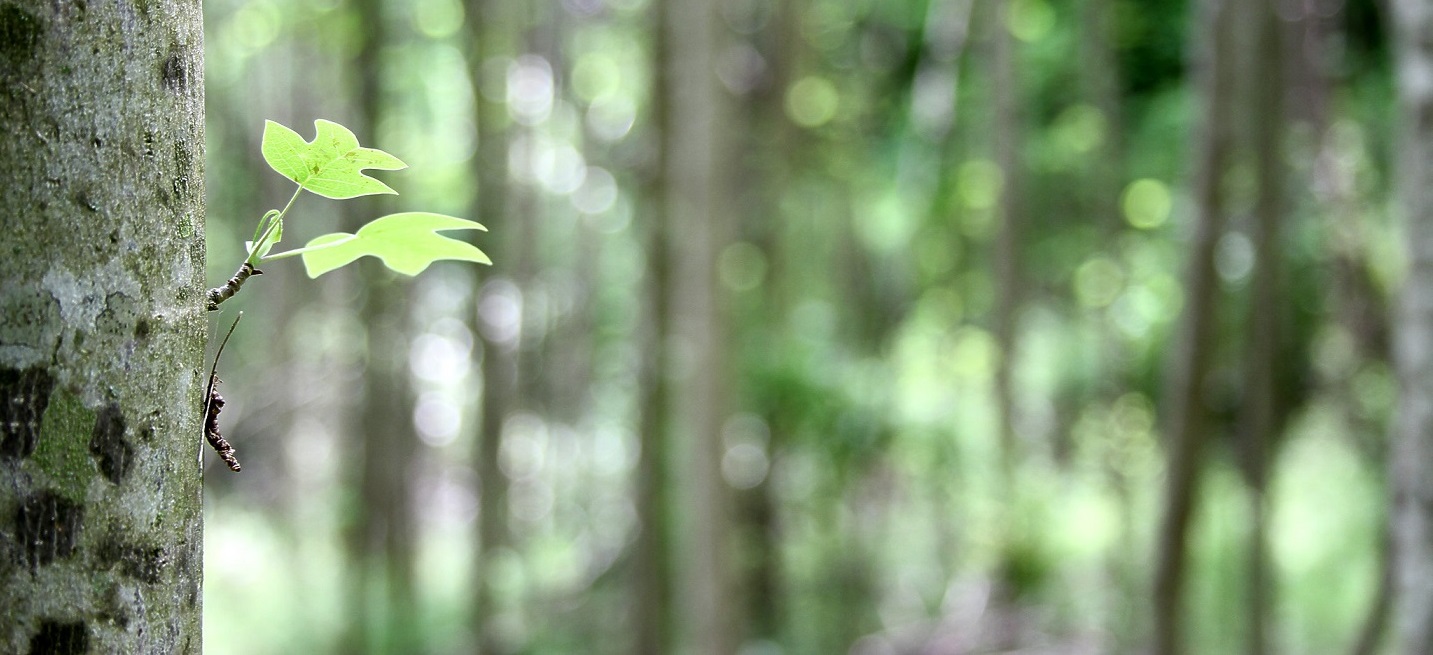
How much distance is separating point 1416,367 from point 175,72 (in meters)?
2.29

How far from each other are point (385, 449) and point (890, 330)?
3.98 metres

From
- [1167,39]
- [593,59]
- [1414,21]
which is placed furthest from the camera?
[593,59]

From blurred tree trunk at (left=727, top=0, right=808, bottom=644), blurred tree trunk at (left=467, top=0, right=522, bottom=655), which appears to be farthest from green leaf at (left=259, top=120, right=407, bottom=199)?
blurred tree trunk at (left=727, top=0, right=808, bottom=644)

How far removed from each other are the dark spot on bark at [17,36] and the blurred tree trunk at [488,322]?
17.8 feet

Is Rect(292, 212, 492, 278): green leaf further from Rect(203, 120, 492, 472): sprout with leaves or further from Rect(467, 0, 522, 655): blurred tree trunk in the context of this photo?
Rect(467, 0, 522, 655): blurred tree trunk

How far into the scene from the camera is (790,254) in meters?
9.18

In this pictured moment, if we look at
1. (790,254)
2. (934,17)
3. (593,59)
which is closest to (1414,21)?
(934,17)

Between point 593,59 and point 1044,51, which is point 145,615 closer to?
point 1044,51

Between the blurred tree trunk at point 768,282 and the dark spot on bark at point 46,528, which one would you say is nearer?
the dark spot on bark at point 46,528

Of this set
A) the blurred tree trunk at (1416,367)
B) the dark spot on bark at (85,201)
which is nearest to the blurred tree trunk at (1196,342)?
the blurred tree trunk at (1416,367)

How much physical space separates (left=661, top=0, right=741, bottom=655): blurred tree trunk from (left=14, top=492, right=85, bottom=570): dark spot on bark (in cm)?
347

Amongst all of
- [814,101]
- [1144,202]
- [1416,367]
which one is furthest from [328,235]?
[1144,202]

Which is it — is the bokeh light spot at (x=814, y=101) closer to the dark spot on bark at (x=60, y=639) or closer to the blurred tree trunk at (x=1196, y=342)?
the blurred tree trunk at (x=1196, y=342)

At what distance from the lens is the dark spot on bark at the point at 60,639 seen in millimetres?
625
